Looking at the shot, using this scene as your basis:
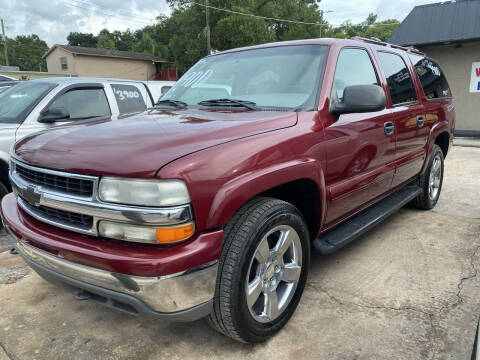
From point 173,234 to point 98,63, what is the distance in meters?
37.6

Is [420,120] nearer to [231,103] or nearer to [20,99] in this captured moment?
[231,103]

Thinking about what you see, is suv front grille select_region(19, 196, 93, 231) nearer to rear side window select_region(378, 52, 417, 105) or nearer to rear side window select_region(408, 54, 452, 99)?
rear side window select_region(378, 52, 417, 105)

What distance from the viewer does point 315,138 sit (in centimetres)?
236

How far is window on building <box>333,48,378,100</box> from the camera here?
9.03ft

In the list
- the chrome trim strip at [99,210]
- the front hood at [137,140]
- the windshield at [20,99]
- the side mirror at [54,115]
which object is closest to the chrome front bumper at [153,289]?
the chrome trim strip at [99,210]

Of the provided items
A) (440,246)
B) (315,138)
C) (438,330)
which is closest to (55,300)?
(315,138)

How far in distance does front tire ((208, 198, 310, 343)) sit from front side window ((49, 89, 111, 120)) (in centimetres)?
348

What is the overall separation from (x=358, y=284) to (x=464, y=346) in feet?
2.69

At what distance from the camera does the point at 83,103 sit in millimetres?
4781

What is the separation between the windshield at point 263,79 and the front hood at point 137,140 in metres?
0.29

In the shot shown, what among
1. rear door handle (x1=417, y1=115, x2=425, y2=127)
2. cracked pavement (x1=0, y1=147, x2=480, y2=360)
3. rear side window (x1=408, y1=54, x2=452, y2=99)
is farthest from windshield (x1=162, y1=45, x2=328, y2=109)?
rear side window (x1=408, y1=54, x2=452, y2=99)

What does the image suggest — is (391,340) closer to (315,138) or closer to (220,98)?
(315,138)

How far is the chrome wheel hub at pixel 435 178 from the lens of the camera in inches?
173

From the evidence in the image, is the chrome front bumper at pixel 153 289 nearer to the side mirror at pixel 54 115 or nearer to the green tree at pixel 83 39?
the side mirror at pixel 54 115
